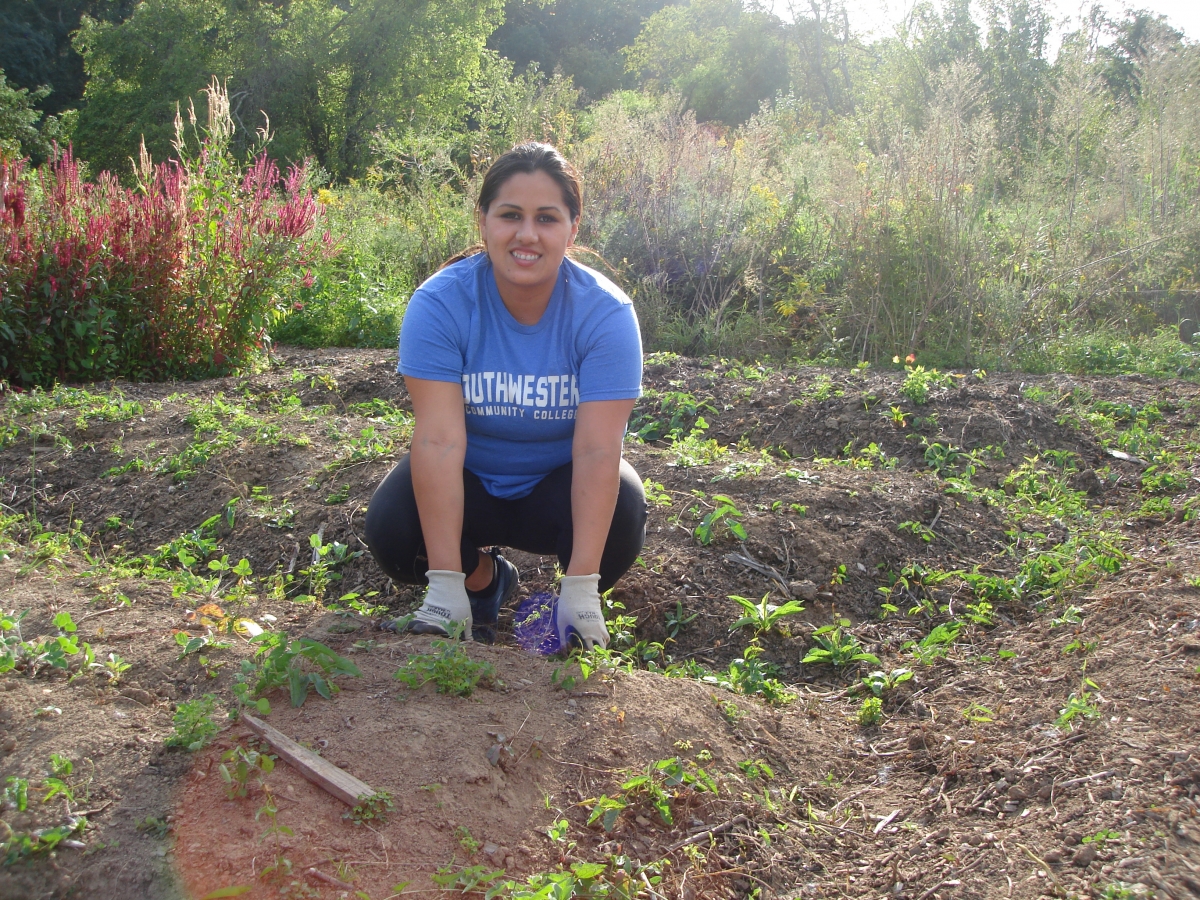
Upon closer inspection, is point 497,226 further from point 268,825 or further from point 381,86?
point 381,86

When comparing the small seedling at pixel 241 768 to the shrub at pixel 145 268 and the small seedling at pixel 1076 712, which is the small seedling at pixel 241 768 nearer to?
the small seedling at pixel 1076 712

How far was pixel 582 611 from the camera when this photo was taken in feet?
8.20

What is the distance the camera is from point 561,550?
284 centimetres

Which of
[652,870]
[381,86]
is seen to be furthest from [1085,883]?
[381,86]

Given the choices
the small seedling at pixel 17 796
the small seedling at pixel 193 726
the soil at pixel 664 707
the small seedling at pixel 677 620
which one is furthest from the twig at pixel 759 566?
the small seedling at pixel 17 796

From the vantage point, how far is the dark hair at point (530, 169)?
8.23 feet

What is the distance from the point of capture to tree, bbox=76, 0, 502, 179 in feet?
63.7

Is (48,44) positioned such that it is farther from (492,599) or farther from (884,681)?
(884,681)

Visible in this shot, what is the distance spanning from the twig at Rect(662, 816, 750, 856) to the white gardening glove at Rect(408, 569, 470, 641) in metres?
0.85

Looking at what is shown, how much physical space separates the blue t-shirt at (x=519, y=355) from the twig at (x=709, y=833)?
1.13 m

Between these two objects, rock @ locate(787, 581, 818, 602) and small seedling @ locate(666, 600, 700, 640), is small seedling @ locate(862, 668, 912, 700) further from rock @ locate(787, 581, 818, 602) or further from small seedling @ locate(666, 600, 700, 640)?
small seedling @ locate(666, 600, 700, 640)

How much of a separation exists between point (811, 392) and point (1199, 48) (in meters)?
7.59

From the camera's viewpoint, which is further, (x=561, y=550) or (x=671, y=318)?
(x=671, y=318)

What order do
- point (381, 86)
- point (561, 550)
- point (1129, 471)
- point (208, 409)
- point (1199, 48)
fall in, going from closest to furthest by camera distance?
point (561, 550) → point (1129, 471) → point (208, 409) → point (1199, 48) → point (381, 86)
